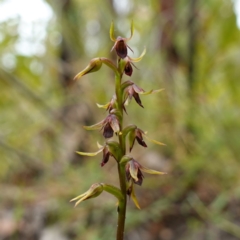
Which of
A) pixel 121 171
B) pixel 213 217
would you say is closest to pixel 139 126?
pixel 213 217

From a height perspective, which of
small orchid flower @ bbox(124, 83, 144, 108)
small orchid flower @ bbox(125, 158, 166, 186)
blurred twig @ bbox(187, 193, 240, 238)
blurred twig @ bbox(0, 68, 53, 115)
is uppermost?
small orchid flower @ bbox(124, 83, 144, 108)

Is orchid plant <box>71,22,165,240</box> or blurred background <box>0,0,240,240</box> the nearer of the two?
orchid plant <box>71,22,165,240</box>

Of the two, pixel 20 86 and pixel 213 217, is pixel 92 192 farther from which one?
pixel 20 86

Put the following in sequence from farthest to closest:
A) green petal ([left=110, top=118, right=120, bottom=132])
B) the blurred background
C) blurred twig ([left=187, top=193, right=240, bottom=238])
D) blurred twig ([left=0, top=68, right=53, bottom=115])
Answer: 1. blurred twig ([left=0, top=68, right=53, bottom=115])
2. the blurred background
3. blurred twig ([left=187, top=193, right=240, bottom=238])
4. green petal ([left=110, top=118, right=120, bottom=132])

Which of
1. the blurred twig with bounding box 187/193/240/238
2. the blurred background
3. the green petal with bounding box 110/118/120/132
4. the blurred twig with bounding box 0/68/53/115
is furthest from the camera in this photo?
the blurred twig with bounding box 0/68/53/115

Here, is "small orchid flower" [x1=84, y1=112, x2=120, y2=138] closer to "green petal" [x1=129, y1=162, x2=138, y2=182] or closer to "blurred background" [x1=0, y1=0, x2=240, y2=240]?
"green petal" [x1=129, y1=162, x2=138, y2=182]

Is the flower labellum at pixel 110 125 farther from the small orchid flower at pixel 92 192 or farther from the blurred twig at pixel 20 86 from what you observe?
the blurred twig at pixel 20 86

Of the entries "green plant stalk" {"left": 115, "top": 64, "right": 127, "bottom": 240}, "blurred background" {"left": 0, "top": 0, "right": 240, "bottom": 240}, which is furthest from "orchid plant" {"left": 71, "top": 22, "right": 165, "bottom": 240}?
"blurred background" {"left": 0, "top": 0, "right": 240, "bottom": 240}

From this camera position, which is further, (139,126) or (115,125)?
(139,126)

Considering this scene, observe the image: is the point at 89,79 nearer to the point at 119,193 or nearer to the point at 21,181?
the point at 21,181
